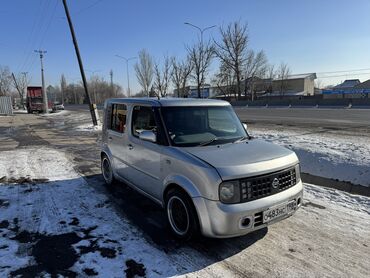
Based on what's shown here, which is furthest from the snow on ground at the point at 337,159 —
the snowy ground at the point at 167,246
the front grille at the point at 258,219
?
the front grille at the point at 258,219

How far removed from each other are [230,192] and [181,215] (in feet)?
2.99

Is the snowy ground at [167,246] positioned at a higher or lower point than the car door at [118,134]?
lower

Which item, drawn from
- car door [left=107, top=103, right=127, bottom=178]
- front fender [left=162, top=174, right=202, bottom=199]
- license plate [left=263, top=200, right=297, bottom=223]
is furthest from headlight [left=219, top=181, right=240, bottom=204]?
car door [left=107, top=103, right=127, bottom=178]

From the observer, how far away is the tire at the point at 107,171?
21.7ft

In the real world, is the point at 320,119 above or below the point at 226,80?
below

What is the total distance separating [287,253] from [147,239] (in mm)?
1828

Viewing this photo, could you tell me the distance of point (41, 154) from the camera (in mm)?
11031

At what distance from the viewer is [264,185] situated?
3.73 meters

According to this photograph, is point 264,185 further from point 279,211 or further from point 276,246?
point 276,246

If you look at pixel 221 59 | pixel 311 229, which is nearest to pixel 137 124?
pixel 311 229

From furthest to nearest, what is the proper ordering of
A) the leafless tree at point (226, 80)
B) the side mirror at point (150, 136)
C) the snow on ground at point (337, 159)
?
Answer: the leafless tree at point (226, 80) < the snow on ground at point (337, 159) < the side mirror at point (150, 136)

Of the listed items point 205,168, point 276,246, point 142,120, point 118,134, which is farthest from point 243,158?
point 118,134

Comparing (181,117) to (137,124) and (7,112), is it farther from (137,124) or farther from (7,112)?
(7,112)

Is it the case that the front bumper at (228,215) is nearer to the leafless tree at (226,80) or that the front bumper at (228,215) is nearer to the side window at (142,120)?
the side window at (142,120)
